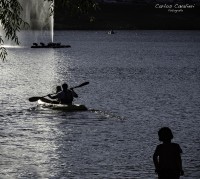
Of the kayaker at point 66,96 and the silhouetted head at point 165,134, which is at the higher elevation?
the silhouetted head at point 165,134

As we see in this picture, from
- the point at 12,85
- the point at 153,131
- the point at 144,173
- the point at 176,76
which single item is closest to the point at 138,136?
the point at 153,131

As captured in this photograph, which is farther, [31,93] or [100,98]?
[31,93]

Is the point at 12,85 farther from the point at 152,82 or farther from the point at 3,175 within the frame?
the point at 3,175

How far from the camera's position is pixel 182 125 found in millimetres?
52781

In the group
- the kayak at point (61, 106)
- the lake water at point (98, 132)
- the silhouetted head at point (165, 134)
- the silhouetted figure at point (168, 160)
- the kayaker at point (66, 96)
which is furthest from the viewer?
the kayak at point (61, 106)

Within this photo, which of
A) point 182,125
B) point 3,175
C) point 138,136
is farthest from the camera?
point 182,125

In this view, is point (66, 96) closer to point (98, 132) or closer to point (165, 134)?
point (98, 132)

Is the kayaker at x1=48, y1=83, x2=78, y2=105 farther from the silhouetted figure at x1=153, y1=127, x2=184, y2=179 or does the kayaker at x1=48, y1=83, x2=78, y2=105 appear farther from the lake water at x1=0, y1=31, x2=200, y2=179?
the silhouetted figure at x1=153, y1=127, x2=184, y2=179

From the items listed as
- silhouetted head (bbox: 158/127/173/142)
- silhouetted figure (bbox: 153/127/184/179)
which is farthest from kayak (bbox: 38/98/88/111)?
silhouetted head (bbox: 158/127/173/142)

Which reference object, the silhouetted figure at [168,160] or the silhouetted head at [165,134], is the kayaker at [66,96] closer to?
the silhouetted figure at [168,160]

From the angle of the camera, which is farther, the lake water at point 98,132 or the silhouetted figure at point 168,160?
the lake water at point 98,132

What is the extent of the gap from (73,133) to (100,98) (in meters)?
27.7

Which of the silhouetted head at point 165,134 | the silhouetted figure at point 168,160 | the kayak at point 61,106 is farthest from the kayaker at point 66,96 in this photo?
the silhouetted head at point 165,134

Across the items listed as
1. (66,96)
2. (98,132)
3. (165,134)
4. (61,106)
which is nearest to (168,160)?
(165,134)
